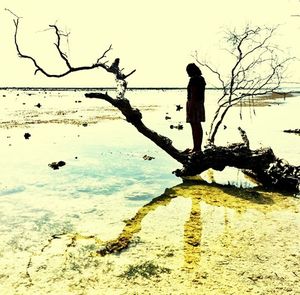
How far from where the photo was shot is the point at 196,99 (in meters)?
9.07

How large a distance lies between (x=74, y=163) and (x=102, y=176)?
201 centimetres

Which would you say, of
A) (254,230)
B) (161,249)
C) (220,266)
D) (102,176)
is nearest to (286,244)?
(254,230)

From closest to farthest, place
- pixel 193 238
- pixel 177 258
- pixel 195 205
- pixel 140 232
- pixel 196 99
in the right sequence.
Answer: pixel 177 258 < pixel 193 238 < pixel 140 232 < pixel 195 205 < pixel 196 99

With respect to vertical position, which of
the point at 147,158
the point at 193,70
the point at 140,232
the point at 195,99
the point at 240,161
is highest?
the point at 193,70

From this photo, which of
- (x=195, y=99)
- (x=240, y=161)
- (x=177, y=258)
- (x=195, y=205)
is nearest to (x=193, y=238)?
(x=177, y=258)

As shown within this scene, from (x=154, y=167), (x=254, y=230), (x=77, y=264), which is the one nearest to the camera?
(x=77, y=264)

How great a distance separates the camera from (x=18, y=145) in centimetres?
1449

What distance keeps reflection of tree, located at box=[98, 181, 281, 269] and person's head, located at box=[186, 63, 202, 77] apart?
2605 millimetres

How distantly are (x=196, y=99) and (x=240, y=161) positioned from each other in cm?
190

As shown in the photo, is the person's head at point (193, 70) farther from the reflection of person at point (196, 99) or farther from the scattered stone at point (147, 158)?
the scattered stone at point (147, 158)

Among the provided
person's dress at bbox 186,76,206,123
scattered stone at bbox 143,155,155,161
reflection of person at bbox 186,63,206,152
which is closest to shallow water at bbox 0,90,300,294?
scattered stone at bbox 143,155,155,161

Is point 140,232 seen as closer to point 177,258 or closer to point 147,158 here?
point 177,258

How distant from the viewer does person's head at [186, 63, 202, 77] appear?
887 cm

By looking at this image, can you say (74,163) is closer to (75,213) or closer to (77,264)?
(75,213)
